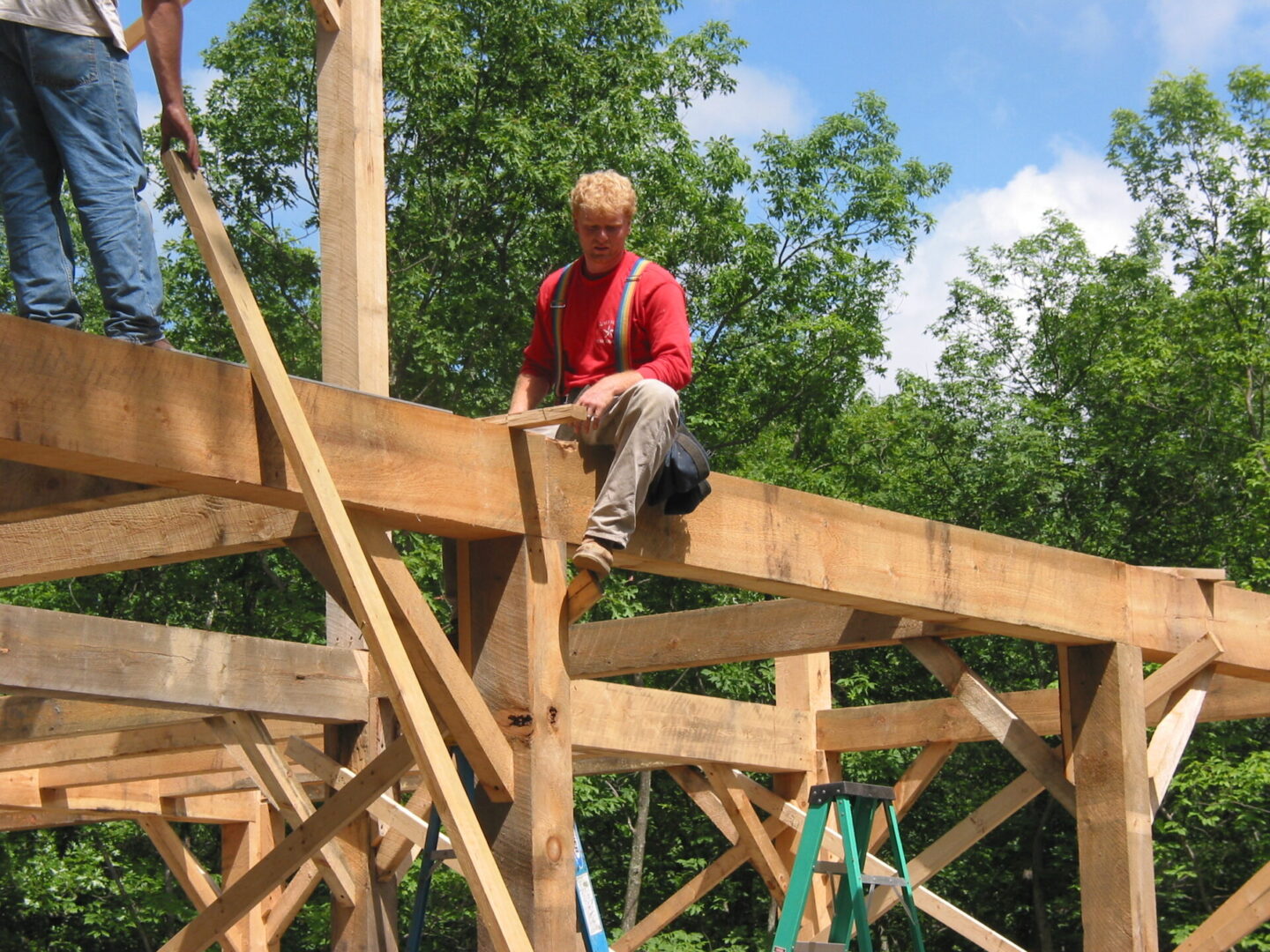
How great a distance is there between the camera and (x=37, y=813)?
9617 millimetres

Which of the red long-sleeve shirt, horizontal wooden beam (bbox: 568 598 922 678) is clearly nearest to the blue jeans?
the red long-sleeve shirt

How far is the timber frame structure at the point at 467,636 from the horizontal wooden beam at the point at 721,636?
0.01 meters

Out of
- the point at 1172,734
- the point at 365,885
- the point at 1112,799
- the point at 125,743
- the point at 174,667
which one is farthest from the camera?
the point at 125,743

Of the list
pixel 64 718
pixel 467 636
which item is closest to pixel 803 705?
pixel 64 718

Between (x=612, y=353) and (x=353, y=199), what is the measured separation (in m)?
1.26

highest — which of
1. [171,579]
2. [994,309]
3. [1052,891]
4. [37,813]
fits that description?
[994,309]

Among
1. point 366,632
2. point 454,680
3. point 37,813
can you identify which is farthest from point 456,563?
point 37,813

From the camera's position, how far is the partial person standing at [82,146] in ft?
9.72

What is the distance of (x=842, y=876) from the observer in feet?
14.4

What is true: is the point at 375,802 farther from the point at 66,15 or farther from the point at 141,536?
the point at 66,15

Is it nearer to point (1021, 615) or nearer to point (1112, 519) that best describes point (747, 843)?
point (1021, 615)

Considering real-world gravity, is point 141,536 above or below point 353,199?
below

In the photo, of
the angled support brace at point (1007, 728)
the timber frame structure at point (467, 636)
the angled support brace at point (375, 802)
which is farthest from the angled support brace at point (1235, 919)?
the angled support brace at point (375, 802)

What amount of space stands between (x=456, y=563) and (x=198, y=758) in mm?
5075
